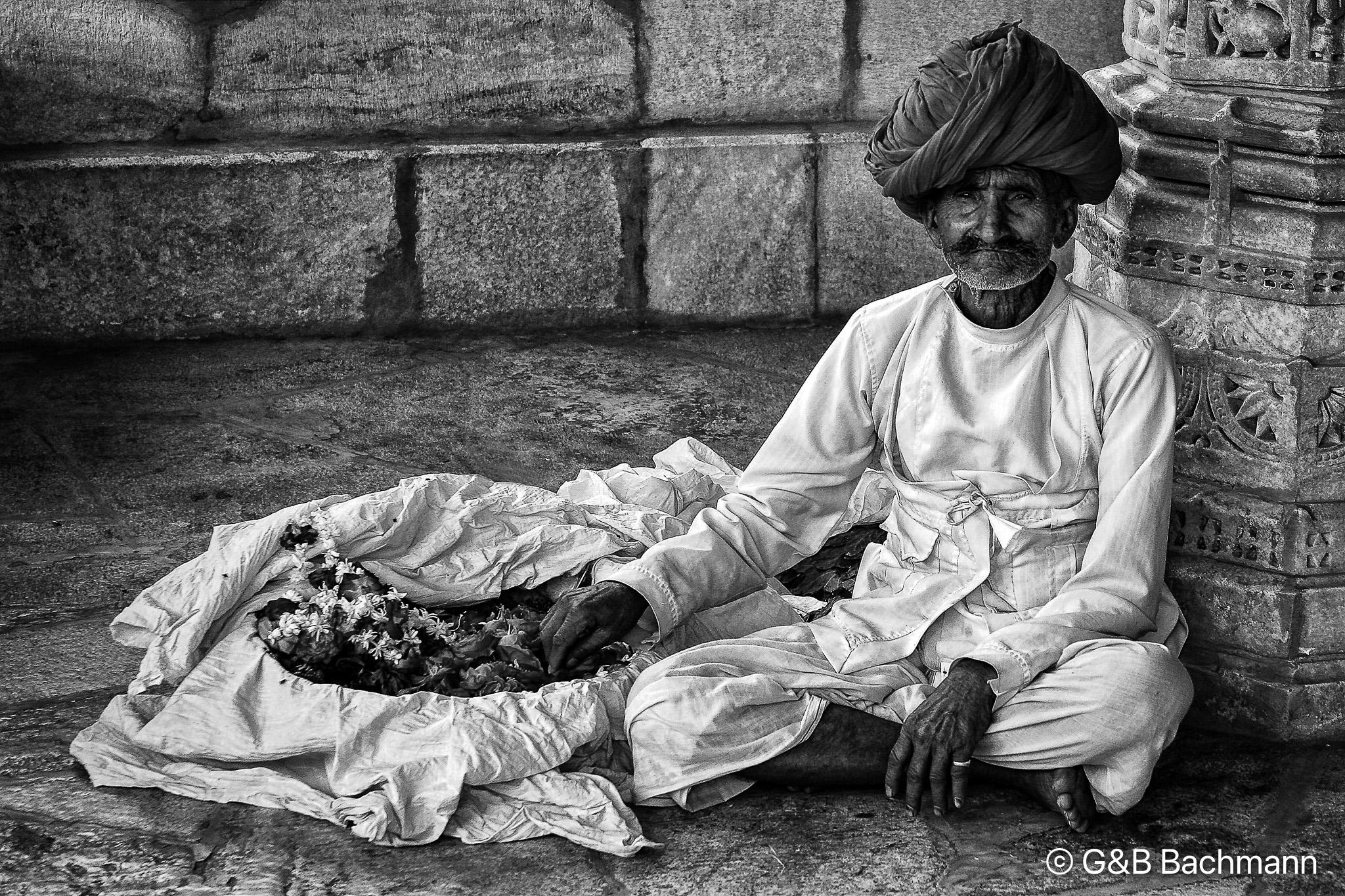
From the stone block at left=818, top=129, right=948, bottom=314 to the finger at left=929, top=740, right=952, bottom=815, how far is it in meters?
3.33

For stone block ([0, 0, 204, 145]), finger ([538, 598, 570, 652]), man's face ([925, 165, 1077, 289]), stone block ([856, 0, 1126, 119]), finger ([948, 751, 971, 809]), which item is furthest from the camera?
stone block ([856, 0, 1126, 119])

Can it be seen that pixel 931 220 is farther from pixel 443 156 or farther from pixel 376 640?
pixel 443 156

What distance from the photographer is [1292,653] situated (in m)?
3.43

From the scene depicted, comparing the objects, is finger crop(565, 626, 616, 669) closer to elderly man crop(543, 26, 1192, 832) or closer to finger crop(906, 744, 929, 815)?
elderly man crop(543, 26, 1192, 832)

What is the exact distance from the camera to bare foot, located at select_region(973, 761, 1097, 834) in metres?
3.03

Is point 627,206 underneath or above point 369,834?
above

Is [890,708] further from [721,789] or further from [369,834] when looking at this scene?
[369,834]

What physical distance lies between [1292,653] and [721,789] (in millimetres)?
1278

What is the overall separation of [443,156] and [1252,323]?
3.31 metres

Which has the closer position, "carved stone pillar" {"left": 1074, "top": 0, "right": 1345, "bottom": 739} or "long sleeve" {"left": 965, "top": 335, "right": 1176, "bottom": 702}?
"long sleeve" {"left": 965, "top": 335, "right": 1176, "bottom": 702}

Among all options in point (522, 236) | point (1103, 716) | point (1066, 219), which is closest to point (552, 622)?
point (1103, 716)

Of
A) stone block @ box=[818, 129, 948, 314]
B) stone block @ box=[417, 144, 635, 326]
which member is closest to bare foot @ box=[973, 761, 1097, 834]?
stone block @ box=[818, 129, 948, 314]

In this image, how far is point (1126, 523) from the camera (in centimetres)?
307

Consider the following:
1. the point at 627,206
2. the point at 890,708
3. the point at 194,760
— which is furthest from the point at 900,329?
the point at 627,206
